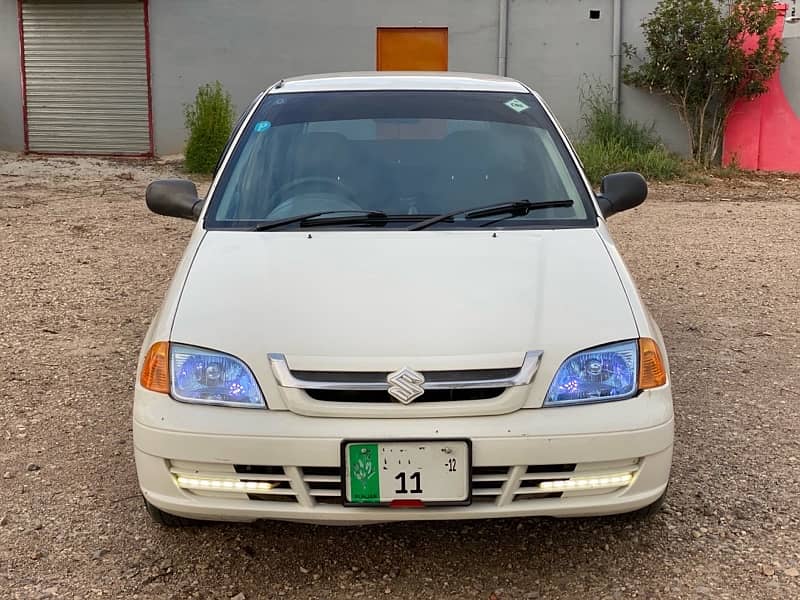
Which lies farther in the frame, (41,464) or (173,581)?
(41,464)

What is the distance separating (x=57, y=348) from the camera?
5.29 metres

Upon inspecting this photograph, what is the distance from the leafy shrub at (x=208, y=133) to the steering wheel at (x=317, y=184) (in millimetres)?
9581

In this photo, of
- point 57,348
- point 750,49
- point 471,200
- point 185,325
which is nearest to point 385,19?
point 750,49

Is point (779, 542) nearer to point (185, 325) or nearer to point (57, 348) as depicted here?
point (185, 325)

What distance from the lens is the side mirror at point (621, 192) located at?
390 centimetres

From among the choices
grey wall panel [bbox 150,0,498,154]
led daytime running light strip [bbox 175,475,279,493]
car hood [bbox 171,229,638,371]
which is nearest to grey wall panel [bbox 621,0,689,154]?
grey wall panel [bbox 150,0,498,154]

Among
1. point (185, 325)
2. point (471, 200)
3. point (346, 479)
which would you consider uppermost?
point (471, 200)

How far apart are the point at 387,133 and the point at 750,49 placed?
454 inches

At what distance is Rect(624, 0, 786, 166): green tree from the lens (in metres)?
13.3

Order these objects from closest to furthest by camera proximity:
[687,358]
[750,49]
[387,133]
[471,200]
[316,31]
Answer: [471,200]
[387,133]
[687,358]
[750,49]
[316,31]

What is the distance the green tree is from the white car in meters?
11.2

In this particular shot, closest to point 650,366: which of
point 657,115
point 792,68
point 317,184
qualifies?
point 317,184

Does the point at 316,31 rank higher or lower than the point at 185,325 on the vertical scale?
higher

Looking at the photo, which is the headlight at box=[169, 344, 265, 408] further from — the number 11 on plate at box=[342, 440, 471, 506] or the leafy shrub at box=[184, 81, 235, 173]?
the leafy shrub at box=[184, 81, 235, 173]
